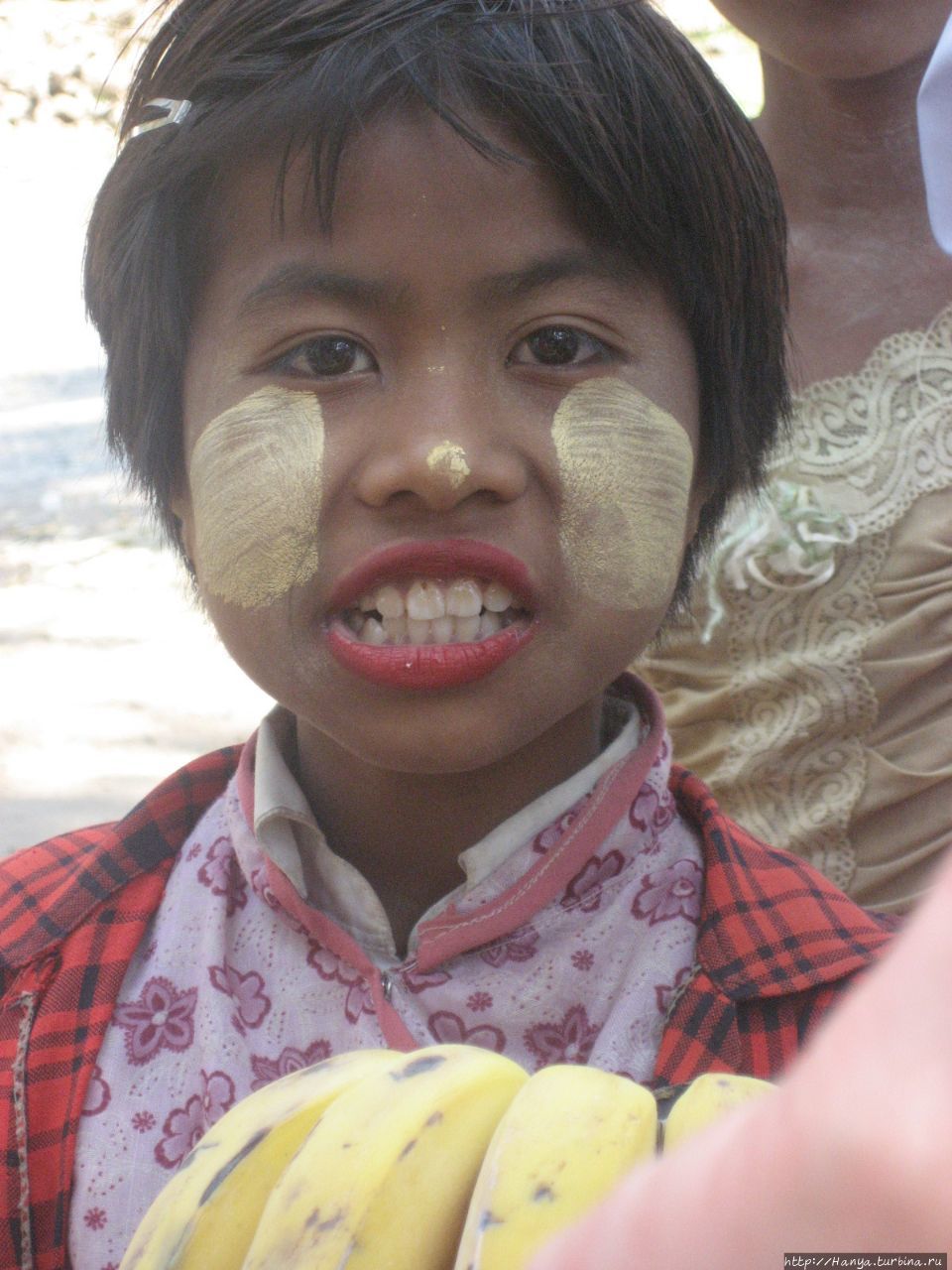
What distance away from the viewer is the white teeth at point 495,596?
4.03 ft

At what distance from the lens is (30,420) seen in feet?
23.8

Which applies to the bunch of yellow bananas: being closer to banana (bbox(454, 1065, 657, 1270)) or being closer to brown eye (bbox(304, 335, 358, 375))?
banana (bbox(454, 1065, 657, 1270))

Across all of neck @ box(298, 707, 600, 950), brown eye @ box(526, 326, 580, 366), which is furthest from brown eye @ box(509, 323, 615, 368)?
neck @ box(298, 707, 600, 950)

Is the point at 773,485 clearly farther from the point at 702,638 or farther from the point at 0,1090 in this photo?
the point at 0,1090

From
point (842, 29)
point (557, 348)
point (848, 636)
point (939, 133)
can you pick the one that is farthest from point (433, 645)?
point (842, 29)

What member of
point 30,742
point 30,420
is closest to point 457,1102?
point 30,742

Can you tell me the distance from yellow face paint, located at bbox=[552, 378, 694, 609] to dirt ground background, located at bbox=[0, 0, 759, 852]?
47 centimetres

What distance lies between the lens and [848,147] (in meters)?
2.02

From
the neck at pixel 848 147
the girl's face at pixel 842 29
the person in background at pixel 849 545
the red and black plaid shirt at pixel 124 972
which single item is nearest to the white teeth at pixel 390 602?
the red and black plaid shirt at pixel 124 972

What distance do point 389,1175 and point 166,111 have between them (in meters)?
1.01

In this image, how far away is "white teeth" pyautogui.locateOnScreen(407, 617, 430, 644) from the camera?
1.23 m

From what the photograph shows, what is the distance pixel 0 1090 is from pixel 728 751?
3.43ft

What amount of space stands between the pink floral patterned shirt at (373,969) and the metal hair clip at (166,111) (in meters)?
0.60

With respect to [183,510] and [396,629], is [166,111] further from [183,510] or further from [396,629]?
[396,629]
